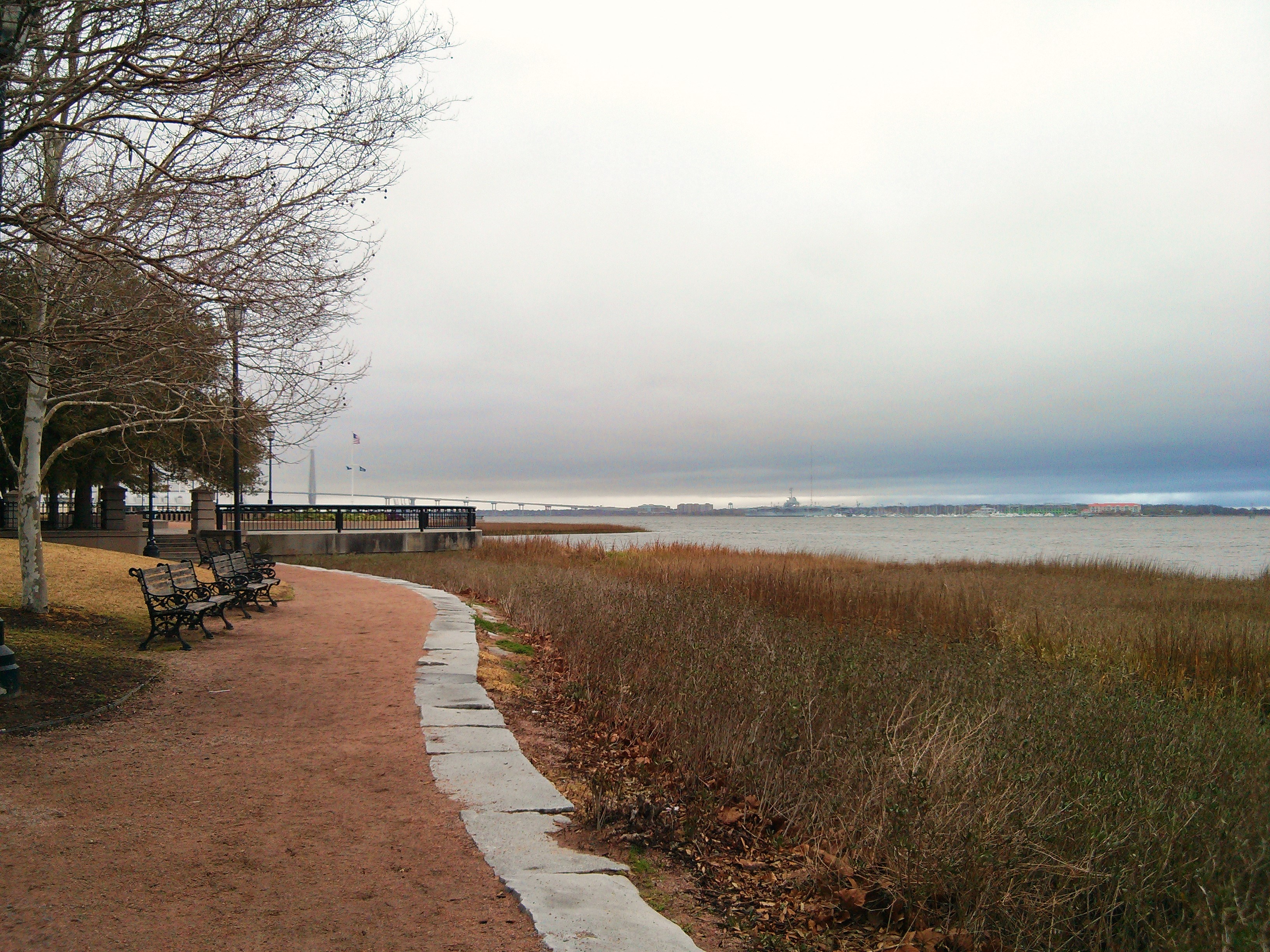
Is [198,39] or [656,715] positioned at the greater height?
[198,39]

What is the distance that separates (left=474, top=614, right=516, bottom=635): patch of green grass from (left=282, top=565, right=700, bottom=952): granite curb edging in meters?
3.49

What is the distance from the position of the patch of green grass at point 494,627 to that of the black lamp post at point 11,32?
24.5ft

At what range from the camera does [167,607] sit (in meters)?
9.72

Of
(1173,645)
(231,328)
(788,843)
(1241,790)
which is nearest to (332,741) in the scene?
(788,843)

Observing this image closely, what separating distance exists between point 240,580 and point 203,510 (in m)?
13.9

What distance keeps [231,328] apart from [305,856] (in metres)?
5.09

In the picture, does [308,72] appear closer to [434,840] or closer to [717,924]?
[434,840]

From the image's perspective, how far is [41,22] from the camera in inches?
213

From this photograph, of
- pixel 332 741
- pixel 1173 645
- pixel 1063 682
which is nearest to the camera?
pixel 332 741

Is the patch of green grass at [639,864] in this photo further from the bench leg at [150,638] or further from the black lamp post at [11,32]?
the bench leg at [150,638]

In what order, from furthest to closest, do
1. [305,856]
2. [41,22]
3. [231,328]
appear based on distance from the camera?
[231,328] < [41,22] < [305,856]

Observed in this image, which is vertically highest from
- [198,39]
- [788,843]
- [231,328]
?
[198,39]

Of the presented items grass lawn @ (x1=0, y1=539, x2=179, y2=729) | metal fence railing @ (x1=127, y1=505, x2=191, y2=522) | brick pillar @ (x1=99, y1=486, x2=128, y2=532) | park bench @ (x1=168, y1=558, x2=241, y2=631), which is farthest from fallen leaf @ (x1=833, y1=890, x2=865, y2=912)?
metal fence railing @ (x1=127, y1=505, x2=191, y2=522)

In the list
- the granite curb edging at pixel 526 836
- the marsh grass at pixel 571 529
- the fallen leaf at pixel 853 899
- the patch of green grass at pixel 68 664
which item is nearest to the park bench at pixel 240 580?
the patch of green grass at pixel 68 664
